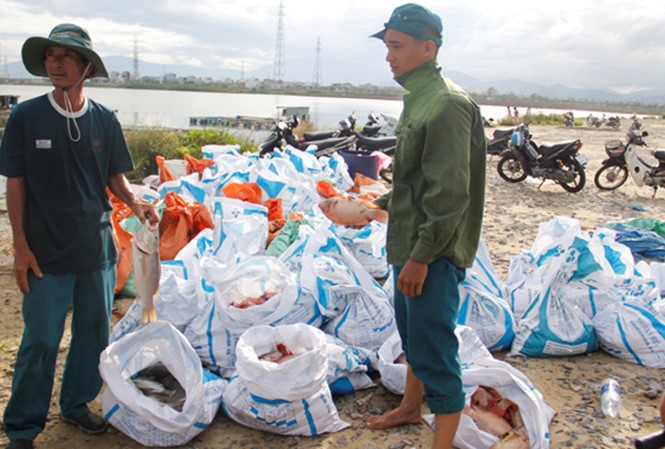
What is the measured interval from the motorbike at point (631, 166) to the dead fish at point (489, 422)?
6966 mm

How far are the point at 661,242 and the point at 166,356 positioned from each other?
13.8 feet

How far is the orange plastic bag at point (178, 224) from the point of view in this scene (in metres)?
4.03

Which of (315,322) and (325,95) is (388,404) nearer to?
(315,322)

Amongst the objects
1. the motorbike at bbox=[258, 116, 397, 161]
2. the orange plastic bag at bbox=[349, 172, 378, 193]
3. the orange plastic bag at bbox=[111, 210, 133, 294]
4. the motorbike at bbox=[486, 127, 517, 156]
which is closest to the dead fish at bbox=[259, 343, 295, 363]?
the orange plastic bag at bbox=[111, 210, 133, 294]

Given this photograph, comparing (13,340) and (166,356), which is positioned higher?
(166,356)

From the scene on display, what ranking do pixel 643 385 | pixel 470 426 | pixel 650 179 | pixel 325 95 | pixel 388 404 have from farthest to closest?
1. pixel 325 95
2. pixel 650 179
3. pixel 643 385
4. pixel 388 404
5. pixel 470 426

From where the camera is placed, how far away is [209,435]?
91.8 inches

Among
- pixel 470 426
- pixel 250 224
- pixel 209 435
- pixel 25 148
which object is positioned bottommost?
pixel 209 435

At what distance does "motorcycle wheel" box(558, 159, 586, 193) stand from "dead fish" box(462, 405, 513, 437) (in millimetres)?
6668

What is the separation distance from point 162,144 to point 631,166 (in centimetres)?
708

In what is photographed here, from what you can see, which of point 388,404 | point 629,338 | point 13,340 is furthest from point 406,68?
point 13,340

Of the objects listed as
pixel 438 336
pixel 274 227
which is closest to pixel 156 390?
pixel 438 336

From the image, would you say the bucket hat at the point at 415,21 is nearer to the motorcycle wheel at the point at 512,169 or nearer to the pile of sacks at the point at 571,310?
the pile of sacks at the point at 571,310

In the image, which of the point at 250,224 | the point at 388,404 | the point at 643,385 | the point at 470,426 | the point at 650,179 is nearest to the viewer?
the point at 470,426
